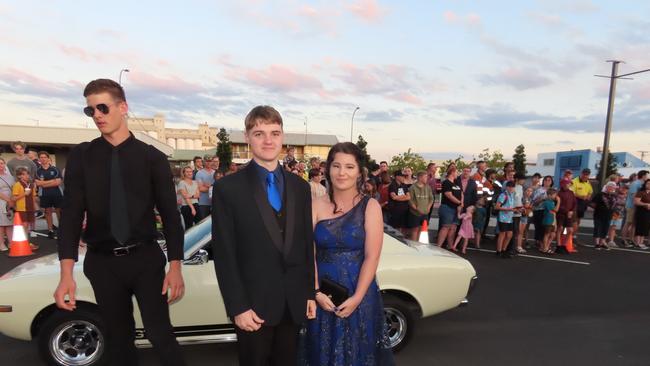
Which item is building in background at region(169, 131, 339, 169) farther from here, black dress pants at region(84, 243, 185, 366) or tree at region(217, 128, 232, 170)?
black dress pants at region(84, 243, 185, 366)

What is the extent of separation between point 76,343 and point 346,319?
225cm

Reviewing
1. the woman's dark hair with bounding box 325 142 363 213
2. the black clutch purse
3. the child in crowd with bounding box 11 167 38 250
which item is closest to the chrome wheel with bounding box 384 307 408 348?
the black clutch purse

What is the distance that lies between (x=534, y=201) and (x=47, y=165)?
33.6 feet

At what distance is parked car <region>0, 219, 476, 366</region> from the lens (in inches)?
110

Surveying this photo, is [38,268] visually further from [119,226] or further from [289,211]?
[289,211]

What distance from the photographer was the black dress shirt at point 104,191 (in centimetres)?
199

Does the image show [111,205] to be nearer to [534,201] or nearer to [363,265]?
[363,265]

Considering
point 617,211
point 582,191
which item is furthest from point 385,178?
point 617,211

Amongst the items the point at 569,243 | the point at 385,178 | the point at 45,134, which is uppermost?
the point at 45,134

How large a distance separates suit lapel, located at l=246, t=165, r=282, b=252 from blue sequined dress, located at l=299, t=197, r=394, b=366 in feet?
1.30

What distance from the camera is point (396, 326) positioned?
3334mm

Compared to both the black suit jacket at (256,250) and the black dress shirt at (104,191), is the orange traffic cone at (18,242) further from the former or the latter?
the black suit jacket at (256,250)

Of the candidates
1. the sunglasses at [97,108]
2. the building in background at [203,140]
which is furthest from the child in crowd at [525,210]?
the building in background at [203,140]

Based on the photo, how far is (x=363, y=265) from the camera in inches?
83.3
